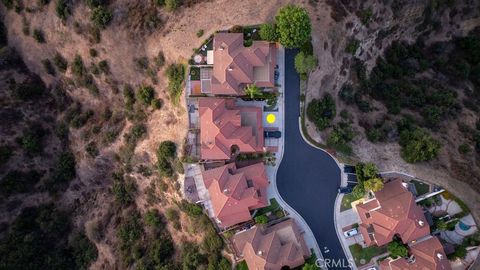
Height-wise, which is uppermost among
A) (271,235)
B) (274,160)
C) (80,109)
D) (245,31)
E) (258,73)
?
(245,31)

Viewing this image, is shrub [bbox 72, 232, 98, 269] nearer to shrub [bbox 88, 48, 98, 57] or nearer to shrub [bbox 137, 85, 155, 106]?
shrub [bbox 137, 85, 155, 106]

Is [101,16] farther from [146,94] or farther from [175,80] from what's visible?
[175,80]

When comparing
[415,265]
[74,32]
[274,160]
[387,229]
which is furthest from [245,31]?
[415,265]

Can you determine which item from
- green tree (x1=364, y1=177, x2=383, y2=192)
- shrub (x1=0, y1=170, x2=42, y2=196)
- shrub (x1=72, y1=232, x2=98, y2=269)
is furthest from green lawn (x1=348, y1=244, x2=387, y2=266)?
shrub (x1=0, y1=170, x2=42, y2=196)

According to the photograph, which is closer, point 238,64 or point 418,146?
point 238,64

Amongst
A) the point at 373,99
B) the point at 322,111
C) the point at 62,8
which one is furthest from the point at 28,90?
the point at 373,99

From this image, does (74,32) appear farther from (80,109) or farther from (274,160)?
(274,160)
